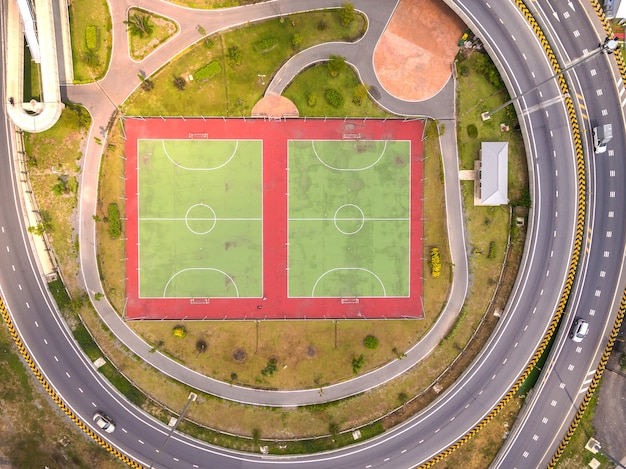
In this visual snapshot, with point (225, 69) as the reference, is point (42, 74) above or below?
below

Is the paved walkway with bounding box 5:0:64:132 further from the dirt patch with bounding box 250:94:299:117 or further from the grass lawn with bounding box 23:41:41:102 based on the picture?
the dirt patch with bounding box 250:94:299:117

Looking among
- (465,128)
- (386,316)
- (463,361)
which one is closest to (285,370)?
(386,316)

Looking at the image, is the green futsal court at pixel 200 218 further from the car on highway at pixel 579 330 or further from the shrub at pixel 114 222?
the car on highway at pixel 579 330

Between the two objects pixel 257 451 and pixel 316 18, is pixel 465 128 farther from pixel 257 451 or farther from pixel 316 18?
pixel 257 451

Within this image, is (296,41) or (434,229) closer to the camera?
(296,41)

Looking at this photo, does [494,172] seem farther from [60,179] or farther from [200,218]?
[60,179]

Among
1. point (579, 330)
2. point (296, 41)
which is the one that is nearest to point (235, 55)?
point (296, 41)

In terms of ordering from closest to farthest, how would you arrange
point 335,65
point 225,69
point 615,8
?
point 335,65
point 615,8
point 225,69
